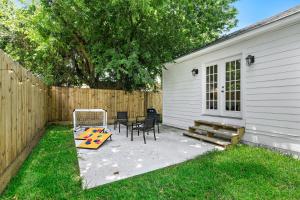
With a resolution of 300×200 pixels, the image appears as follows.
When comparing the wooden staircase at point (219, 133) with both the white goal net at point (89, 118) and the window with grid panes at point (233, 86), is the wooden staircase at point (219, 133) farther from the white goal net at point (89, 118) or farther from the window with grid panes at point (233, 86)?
the white goal net at point (89, 118)

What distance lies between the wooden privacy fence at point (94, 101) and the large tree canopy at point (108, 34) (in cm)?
86

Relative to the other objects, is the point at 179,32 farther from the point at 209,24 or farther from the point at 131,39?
the point at 209,24

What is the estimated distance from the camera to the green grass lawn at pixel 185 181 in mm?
2727

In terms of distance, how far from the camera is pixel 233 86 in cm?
604

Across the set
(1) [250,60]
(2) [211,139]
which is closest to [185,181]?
(2) [211,139]

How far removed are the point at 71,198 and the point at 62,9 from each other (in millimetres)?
7779

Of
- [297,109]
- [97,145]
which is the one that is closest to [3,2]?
[97,145]

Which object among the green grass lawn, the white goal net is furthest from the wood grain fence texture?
the white goal net

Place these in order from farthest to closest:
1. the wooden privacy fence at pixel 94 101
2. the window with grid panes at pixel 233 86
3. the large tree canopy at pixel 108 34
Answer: the wooden privacy fence at pixel 94 101 < the large tree canopy at pixel 108 34 < the window with grid panes at pixel 233 86

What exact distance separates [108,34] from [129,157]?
706 centimetres

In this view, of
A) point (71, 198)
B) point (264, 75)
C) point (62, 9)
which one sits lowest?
point (71, 198)

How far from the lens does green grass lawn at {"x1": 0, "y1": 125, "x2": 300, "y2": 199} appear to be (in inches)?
107

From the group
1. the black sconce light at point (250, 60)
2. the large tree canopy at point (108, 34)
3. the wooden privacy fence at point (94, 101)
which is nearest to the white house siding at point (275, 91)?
the black sconce light at point (250, 60)

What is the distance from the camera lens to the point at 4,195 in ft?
8.75
